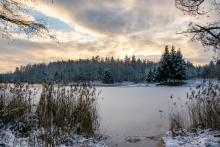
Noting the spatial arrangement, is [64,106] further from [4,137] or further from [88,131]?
[4,137]

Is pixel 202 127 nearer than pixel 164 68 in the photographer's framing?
Yes

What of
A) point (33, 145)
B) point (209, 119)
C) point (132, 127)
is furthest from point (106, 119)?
point (33, 145)

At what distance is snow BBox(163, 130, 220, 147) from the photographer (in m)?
8.44

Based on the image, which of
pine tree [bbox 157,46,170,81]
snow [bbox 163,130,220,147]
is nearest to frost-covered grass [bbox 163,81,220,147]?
snow [bbox 163,130,220,147]

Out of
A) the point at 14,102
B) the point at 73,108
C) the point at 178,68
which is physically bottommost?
the point at 73,108

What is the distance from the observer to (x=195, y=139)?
9.36 m

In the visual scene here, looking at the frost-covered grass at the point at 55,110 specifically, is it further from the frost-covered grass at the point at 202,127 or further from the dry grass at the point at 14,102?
the frost-covered grass at the point at 202,127

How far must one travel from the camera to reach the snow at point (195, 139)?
8438mm

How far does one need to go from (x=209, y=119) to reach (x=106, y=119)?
5.32 metres

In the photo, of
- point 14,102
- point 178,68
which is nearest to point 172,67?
point 178,68

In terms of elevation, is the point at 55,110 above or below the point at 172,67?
below

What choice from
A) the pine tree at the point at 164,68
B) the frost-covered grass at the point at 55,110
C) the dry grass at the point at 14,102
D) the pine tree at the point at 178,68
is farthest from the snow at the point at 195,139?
the pine tree at the point at 164,68

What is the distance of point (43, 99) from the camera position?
952cm

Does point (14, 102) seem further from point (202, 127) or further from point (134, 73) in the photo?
point (134, 73)
